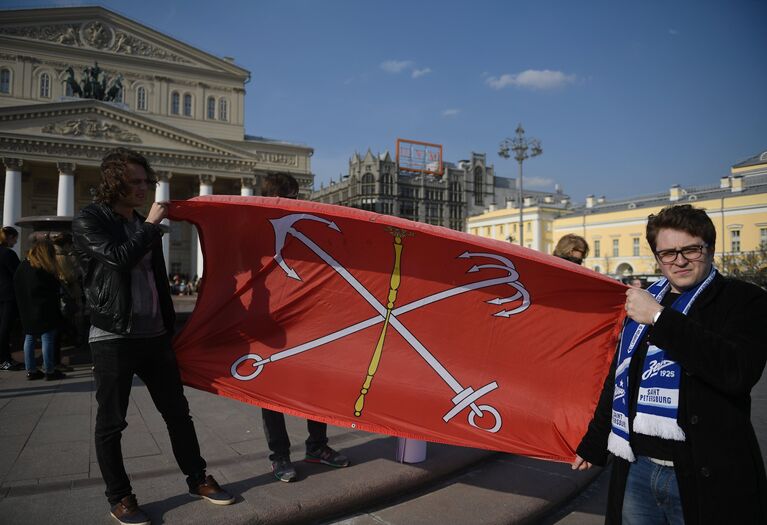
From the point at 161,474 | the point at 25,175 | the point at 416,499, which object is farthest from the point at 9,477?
the point at 25,175

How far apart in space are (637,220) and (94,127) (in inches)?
2221

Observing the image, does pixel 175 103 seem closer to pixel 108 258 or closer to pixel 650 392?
pixel 108 258

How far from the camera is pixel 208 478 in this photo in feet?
10.2

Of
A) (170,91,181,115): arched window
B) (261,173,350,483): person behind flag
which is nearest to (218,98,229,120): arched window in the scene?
(170,91,181,115): arched window

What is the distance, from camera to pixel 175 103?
49750 mm

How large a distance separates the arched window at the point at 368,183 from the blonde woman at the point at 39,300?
291 feet

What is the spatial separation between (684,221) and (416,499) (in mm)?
2686

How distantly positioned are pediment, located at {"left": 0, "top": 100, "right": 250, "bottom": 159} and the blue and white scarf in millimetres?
43981

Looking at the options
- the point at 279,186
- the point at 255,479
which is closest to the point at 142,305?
the point at 279,186

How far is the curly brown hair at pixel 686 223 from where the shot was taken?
6.02ft

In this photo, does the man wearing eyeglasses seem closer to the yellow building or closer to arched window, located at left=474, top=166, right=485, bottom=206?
the yellow building

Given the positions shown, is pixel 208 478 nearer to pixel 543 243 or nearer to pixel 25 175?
pixel 25 175

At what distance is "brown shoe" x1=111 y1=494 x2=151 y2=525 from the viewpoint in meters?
2.72

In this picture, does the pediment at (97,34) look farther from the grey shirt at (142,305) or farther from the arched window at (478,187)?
the arched window at (478,187)
